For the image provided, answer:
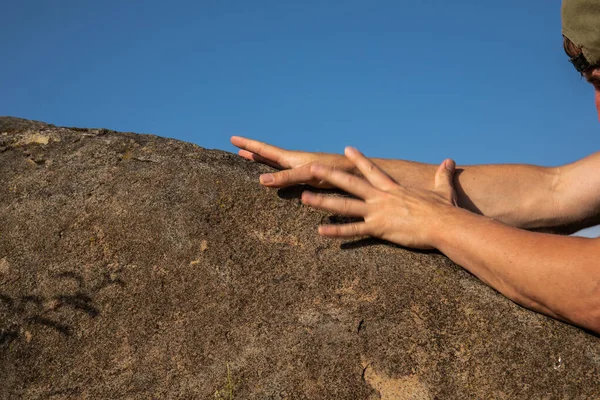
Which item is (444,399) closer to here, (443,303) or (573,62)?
(443,303)

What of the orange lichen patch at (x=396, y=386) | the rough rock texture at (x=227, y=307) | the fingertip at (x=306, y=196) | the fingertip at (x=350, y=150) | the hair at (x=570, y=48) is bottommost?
the orange lichen patch at (x=396, y=386)

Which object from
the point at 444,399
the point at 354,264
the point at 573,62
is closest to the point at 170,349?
the point at 354,264

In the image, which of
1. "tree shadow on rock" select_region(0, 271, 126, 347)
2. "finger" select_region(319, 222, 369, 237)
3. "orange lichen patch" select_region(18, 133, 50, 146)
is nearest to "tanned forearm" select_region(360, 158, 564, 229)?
"finger" select_region(319, 222, 369, 237)

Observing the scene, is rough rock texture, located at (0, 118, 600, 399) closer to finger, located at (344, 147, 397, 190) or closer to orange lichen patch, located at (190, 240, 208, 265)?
orange lichen patch, located at (190, 240, 208, 265)

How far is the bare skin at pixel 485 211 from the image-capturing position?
7.05 feet

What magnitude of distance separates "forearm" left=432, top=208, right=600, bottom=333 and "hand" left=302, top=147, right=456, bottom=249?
8 centimetres

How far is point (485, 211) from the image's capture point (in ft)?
9.55

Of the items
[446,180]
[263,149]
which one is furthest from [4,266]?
[446,180]

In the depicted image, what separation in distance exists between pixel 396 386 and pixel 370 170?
101cm

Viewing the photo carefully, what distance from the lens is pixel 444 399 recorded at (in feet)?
7.02

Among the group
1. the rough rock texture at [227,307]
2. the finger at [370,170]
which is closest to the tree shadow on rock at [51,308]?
the rough rock texture at [227,307]

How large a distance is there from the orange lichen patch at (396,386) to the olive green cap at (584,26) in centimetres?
156

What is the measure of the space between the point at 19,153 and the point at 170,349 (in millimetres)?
1444

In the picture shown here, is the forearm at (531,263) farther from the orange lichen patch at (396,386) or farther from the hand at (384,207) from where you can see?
the orange lichen patch at (396,386)
